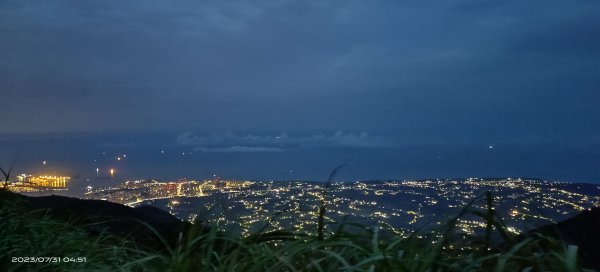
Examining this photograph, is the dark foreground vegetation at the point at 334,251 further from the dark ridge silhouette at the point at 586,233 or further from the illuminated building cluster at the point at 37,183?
the dark ridge silhouette at the point at 586,233

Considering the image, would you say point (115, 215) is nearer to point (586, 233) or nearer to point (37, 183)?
point (37, 183)

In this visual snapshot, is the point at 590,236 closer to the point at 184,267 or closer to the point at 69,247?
the point at 184,267

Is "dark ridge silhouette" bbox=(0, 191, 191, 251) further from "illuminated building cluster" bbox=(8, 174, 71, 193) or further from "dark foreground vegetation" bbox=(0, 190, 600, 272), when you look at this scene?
"dark foreground vegetation" bbox=(0, 190, 600, 272)

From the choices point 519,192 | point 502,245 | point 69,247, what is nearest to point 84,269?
point 69,247

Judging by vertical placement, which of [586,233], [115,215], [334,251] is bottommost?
[586,233]

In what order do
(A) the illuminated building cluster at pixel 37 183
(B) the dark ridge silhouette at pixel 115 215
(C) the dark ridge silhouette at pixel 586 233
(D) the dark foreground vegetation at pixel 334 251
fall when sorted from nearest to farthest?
(D) the dark foreground vegetation at pixel 334 251 < (C) the dark ridge silhouette at pixel 586 233 < (A) the illuminated building cluster at pixel 37 183 < (B) the dark ridge silhouette at pixel 115 215

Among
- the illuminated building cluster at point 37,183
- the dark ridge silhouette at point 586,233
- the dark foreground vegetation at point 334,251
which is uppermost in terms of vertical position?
the illuminated building cluster at point 37,183

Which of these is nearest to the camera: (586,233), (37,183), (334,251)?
(334,251)

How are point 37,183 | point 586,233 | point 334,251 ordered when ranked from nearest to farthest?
point 334,251, point 586,233, point 37,183

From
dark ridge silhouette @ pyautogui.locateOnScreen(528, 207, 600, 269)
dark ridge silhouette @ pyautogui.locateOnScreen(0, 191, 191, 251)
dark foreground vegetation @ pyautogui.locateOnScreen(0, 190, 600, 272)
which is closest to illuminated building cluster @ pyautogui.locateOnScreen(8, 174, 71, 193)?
dark ridge silhouette @ pyautogui.locateOnScreen(0, 191, 191, 251)

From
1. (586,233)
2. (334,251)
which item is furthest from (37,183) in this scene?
(586,233)

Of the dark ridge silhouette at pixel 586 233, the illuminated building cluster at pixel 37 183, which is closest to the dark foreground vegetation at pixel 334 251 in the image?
the illuminated building cluster at pixel 37 183
